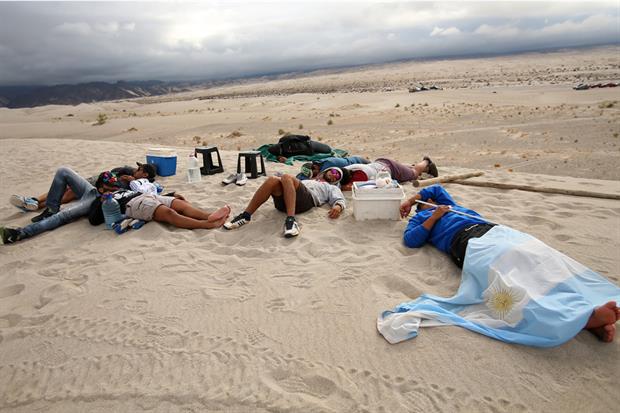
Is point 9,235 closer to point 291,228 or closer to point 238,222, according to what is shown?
point 238,222

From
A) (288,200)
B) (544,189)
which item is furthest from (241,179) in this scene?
(544,189)

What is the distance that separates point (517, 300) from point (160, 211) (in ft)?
13.3

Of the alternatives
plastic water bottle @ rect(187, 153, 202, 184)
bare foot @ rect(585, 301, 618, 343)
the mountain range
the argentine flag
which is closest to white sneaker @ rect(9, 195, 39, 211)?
plastic water bottle @ rect(187, 153, 202, 184)

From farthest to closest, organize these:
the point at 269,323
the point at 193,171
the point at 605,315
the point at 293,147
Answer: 1. the point at 293,147
2. the point at 193,171
3. the point at 269,323
4. the point at 605,315

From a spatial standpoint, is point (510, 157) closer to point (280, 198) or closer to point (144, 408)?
point (280, 198)

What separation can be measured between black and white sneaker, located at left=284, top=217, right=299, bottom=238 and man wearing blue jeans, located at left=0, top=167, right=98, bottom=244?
286 cm

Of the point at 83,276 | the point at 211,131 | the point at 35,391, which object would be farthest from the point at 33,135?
the point at 35,391

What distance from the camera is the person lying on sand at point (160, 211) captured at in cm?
482

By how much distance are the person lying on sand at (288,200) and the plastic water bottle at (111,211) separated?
141cm

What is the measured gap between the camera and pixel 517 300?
8.63 feet

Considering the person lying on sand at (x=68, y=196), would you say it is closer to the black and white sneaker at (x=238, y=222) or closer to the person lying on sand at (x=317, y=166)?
the black and white sneaker at (x=238, y=222)

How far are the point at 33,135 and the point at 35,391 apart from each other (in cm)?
2523

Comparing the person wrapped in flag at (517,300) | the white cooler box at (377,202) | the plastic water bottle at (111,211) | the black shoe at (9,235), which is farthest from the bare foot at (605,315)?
the black shoe at (9,235)

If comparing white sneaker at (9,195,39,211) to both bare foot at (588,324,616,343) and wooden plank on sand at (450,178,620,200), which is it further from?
bare foot at (588,324,616,343)
